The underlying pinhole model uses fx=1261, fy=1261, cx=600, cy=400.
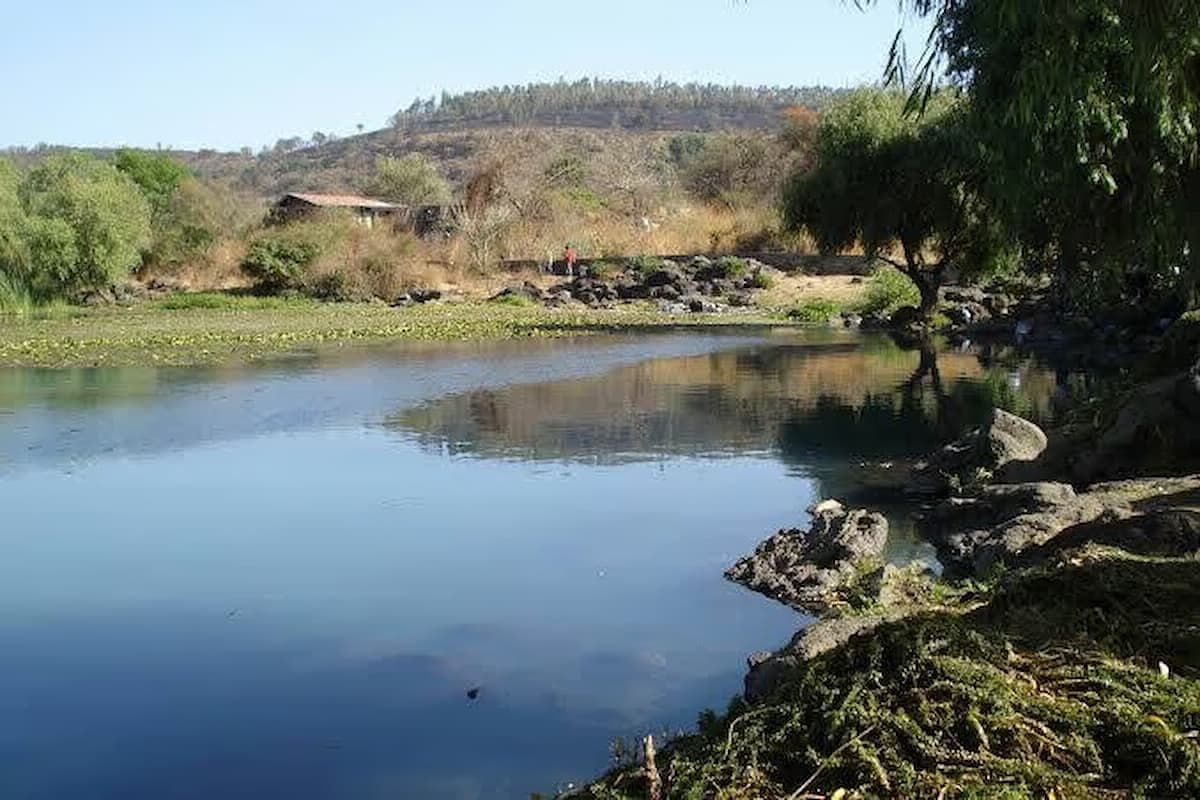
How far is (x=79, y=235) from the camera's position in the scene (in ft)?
166

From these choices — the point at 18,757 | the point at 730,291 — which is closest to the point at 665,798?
the point at 18,757

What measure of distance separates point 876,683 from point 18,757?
19.4 ft

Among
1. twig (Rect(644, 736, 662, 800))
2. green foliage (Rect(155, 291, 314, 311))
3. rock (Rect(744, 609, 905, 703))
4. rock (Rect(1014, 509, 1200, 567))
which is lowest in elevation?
green foliage (Rect(155, 291, 314, 311))

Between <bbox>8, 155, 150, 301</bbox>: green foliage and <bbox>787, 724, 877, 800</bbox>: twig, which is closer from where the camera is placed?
<bbox>787, 724, 877, 800</bbox>: twig

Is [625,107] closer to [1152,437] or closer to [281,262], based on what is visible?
[281,262]

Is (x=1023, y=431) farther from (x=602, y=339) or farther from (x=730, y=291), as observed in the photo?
(x=730, y=291)

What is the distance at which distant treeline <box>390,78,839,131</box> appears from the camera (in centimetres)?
17512

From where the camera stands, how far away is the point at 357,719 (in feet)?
28.5

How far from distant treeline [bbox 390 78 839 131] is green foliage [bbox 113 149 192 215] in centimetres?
9393

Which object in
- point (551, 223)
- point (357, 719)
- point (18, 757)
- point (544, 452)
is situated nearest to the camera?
point (18, 757)

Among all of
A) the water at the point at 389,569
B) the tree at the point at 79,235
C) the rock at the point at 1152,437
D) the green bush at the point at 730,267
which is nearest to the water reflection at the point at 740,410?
the water at the point at 389,569

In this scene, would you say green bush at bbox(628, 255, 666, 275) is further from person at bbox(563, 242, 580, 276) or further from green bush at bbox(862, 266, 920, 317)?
green bush at bbox(862, 266, 920, 317)

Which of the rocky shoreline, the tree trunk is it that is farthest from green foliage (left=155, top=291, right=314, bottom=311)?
the rocky shoreline

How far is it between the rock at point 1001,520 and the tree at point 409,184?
88.0 m
